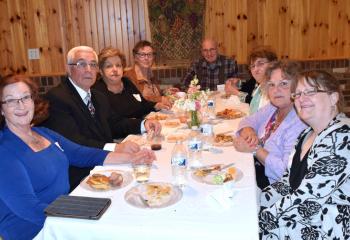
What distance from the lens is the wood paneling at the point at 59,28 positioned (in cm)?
477

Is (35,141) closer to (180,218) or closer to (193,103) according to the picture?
(180,218)

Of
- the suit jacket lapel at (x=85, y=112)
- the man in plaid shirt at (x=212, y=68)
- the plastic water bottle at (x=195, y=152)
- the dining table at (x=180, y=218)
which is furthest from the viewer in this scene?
the man in plaid shirt at (x=212, y=68)

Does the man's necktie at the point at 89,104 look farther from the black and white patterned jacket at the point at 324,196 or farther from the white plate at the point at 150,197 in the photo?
the black and white patterned jacket at the point at 324,196

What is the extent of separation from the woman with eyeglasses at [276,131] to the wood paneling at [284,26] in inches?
98.4

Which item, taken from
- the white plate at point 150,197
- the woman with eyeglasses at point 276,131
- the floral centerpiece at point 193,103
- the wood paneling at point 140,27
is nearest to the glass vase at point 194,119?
the floral centerpiece at point 193,103

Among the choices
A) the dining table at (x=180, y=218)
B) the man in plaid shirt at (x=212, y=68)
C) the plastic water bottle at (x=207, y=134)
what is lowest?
the dining table at (x=180, y=218)

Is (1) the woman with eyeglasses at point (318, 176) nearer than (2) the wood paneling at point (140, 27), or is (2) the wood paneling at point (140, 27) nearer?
(1) the woman with eyeglasses at point (318, 176)

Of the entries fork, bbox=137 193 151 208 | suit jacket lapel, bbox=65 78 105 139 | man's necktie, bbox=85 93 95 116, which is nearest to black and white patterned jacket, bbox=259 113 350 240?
fork, bbox=137 193 151 208

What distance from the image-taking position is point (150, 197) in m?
1.55

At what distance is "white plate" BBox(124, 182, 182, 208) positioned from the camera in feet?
4.96

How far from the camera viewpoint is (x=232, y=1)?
15.6 feet

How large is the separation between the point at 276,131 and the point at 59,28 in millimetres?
3518

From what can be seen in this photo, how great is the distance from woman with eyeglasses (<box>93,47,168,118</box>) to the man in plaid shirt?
1221 mm

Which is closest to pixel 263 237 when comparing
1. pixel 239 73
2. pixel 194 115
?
pixel 194 115
